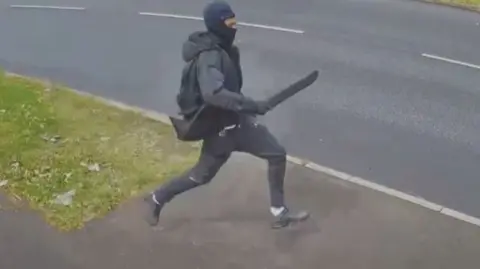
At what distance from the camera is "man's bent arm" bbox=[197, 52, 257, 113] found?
6562 millimetres

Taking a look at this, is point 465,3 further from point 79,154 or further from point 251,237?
point 251,237

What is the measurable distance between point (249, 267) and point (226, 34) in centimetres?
184

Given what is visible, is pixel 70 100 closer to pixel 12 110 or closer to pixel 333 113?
pixel 12 110

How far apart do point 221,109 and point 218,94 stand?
1.51ft

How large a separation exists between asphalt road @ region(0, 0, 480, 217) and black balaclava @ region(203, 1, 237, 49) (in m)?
2.83

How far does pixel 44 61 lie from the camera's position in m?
13.8

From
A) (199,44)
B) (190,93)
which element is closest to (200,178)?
(190,93)

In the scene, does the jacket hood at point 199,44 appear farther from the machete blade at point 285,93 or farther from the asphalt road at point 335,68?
the asphalt road at point 335,68

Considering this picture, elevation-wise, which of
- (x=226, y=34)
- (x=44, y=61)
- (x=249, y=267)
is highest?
(x=226, y=34)

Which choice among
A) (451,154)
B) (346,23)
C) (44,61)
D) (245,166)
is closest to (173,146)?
(245,166)

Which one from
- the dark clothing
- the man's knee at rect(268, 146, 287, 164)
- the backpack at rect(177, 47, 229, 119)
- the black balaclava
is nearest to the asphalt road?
the man's knee at rect(268, 146, 287, 164)

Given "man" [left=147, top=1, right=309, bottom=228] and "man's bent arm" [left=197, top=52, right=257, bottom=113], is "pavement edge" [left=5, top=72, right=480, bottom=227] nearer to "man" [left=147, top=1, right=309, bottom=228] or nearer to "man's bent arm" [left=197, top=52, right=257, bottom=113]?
"man" [left=147, top=1, right=309, bottom=228]

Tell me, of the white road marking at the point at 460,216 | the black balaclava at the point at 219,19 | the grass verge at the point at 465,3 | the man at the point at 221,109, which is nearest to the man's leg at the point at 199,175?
the man at the point at 221,109

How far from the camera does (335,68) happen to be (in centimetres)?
1292
